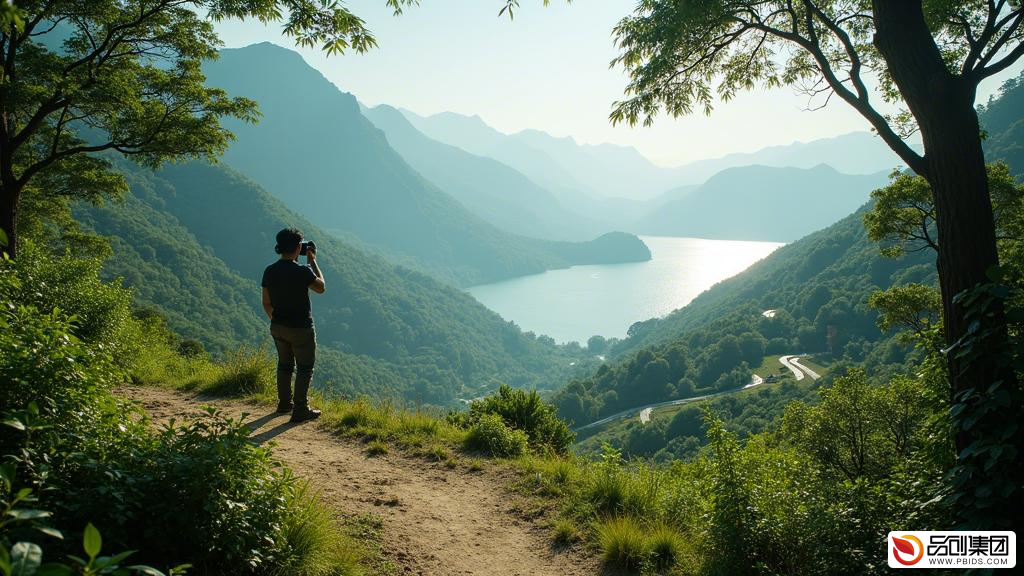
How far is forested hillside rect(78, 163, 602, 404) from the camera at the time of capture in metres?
64.8

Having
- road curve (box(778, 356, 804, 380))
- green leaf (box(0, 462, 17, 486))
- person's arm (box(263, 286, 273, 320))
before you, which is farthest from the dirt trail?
road curve (box(778, 356, 804, 380))

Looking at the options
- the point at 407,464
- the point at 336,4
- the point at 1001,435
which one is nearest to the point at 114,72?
the point at 336,4

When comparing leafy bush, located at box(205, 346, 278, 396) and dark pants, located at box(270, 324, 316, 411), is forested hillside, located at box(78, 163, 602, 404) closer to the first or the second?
leafy bush, located at box(205, 346, 278, 396)

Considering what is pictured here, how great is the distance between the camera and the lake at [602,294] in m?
131

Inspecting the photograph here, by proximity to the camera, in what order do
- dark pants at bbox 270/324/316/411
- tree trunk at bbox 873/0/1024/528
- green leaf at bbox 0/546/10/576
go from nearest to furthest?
1. green leaf at bbox 0/546/10/576
2. tree trunk at bbox 873/0/1024/528
3. dark pants at bbox 270/324/316/411

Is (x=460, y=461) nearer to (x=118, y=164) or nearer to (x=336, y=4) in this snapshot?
(x=336, y=4)

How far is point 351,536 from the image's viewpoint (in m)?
3.71

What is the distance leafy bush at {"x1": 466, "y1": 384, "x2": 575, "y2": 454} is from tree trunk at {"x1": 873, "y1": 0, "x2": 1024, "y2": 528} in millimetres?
4692

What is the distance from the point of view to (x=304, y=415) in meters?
6.31

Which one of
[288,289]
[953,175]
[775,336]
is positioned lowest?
[775,336]

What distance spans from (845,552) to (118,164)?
10559 centimetres

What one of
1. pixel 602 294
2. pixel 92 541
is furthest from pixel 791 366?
pixel 602 294

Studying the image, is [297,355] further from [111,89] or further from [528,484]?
[111,89]

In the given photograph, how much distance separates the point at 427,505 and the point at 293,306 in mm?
2849
